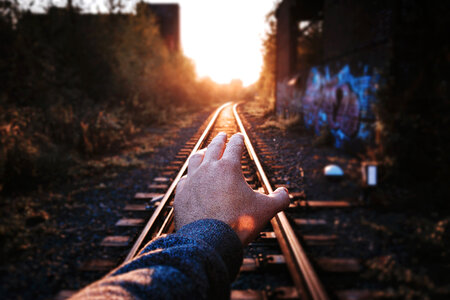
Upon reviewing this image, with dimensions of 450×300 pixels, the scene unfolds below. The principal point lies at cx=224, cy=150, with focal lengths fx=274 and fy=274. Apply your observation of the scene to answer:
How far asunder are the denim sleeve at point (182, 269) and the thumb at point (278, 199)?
0.67 feet

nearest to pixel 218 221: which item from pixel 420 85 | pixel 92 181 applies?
pixel 92 181

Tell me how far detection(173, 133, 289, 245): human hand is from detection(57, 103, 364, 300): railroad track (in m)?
0.14

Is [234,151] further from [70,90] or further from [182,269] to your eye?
[70,90]

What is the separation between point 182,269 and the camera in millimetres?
697

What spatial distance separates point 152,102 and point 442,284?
4.45m

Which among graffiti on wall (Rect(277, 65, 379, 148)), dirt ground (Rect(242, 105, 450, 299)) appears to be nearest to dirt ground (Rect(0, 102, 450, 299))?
dirt ground (Rect(242, 105, 450, 299))

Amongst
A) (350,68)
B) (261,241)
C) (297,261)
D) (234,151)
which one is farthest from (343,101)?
(234,151)

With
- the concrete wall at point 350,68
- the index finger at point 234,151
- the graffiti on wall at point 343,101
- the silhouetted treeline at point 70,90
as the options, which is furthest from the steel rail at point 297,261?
the graffiti on wall at point 343,101

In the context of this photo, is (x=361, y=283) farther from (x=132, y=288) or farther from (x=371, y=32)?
(x=371, y=32)

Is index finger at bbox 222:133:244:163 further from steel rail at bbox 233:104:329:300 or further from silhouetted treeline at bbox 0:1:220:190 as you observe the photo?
silhouetted treeline at bbox 0:1:220:190

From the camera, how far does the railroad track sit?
125 cm

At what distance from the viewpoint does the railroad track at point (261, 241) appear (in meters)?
1.25

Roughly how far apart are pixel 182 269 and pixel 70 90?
15.0m

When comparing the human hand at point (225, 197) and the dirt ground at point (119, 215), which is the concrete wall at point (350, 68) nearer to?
the dirt ground at point (119, 215)
